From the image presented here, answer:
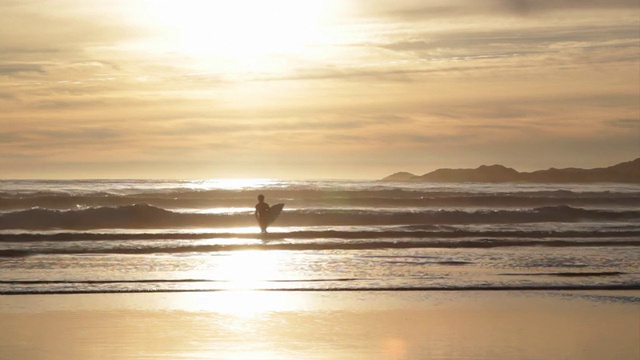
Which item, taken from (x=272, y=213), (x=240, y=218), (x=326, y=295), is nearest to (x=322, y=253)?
(x=326, y=295)

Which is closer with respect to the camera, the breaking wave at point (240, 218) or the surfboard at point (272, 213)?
the surfboard at point (272, 213)

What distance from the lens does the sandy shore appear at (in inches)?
405

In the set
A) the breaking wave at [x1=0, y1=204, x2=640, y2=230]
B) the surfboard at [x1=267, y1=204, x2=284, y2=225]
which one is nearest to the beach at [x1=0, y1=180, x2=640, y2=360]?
the surfboard at [x1=267, y1=204, x2=284, y2=225]

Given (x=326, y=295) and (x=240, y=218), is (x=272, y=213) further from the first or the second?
(x=326, y=295)

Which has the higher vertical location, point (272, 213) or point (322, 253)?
point (272, 213)

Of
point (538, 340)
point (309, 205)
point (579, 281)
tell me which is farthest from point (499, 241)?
point (309, 205)

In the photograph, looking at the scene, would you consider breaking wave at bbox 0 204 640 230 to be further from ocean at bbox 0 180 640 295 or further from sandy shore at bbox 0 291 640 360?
A: sandy shore at bbox 0 291 640 360

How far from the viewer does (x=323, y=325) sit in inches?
469

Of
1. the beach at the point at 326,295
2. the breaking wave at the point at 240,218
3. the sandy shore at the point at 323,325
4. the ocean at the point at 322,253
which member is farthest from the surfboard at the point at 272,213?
the sandy shore at the point at 323,325

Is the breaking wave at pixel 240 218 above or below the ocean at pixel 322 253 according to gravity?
above

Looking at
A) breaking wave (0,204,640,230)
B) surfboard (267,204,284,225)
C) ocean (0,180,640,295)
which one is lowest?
ocean (0,180,640,295)

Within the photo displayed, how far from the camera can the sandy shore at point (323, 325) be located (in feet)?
33.8

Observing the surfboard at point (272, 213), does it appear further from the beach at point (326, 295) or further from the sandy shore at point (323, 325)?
the sandy shore at point (323, 325)

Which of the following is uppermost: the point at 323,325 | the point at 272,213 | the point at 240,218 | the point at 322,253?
the point at 272,213
